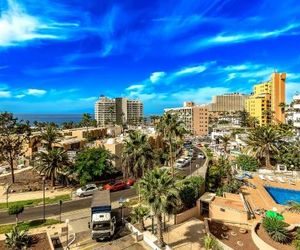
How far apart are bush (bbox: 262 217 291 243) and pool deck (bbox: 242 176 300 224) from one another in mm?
4396

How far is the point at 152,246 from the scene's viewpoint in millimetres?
23219

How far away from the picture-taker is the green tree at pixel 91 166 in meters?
42.5

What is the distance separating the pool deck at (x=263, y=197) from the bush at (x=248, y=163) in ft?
13.7

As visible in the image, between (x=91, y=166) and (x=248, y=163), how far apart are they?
2991 centimetres

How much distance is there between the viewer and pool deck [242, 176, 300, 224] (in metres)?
29.3

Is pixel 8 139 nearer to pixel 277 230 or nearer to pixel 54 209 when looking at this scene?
pixel 54 209

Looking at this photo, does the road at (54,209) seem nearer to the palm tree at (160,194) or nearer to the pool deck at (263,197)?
the palm tree at (160,194)

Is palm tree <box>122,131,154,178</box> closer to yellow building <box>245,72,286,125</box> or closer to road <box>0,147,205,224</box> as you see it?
road <box>0,147,205,224</box>

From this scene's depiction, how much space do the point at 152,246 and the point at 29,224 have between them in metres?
14.3

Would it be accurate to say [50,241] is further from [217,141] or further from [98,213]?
Result: [217,141]

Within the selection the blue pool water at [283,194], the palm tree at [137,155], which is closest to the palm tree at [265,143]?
the blue pool water at [283,194]

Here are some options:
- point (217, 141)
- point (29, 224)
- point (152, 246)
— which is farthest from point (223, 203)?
point (217, 141)

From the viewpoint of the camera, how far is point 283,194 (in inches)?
1652

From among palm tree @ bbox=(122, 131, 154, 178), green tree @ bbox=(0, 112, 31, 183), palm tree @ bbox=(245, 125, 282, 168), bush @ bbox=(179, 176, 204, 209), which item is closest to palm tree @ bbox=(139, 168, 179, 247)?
bush @ bbox=(179, 176, 204, 209)
